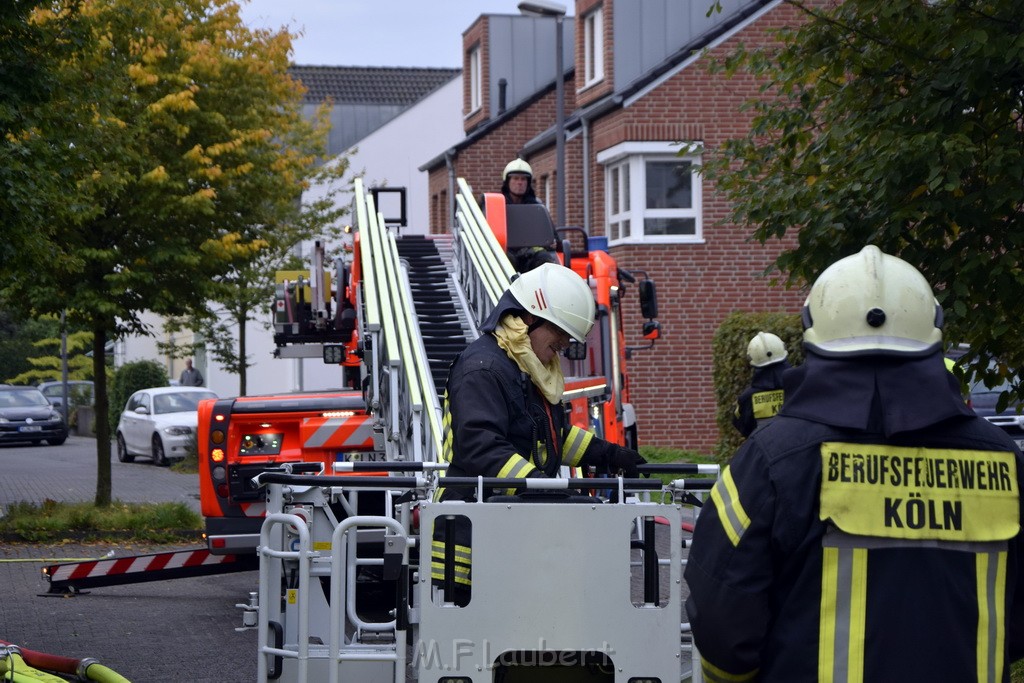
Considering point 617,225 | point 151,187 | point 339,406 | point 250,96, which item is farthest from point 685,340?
point 339,406

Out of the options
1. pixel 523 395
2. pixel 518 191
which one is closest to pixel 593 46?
pixel 518 191

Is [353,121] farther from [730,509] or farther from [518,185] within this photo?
[730,509]

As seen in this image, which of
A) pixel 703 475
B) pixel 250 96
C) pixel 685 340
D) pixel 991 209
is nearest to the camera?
pixel 703 475

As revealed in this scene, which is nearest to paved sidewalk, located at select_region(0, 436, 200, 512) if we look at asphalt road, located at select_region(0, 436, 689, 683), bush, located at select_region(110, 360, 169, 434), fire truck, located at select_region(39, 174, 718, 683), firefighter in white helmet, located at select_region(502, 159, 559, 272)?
asphalt road, located at select_region(0, 436, 689, 683)

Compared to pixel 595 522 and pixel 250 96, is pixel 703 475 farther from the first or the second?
pixel 250 96

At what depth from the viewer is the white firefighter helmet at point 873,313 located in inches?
106

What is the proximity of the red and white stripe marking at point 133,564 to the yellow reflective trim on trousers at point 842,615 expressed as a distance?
7.87 metres

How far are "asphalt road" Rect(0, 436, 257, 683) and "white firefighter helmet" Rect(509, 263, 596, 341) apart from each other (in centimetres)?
348

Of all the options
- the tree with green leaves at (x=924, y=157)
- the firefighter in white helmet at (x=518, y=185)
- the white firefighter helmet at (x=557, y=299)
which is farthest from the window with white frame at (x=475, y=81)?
the white firefighter helmet at (x=557, y=299)

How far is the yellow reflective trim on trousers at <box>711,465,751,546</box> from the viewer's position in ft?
8.86

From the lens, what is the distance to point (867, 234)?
652 cm

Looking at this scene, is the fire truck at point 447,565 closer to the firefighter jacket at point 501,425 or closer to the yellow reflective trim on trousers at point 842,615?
the firefighter jacket at point 501,425

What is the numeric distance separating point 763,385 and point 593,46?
16.5 m

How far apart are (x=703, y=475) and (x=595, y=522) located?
113 cm
